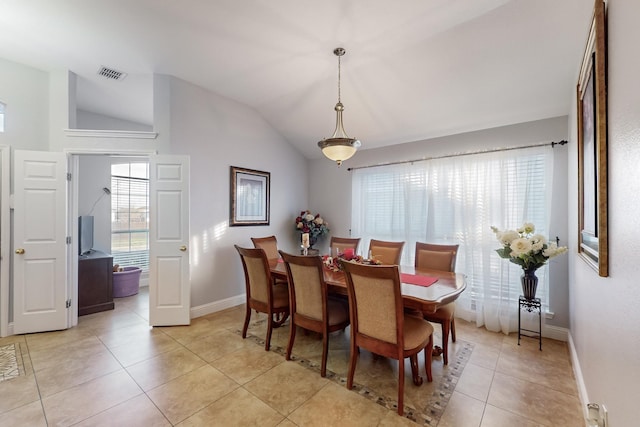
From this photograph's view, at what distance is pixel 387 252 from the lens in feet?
11.2

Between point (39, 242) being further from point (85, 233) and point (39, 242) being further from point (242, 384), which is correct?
point (242, 384)

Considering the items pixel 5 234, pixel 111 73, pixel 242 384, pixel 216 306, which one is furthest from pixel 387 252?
pixel 5 234

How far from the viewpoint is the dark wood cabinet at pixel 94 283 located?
3.71 meters

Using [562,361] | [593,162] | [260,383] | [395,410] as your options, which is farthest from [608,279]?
[260,383]

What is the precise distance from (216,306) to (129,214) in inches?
107

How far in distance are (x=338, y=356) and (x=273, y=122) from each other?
362 cm

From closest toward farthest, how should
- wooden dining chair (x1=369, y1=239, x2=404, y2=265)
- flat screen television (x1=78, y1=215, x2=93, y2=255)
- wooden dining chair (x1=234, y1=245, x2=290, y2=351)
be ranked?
wooden dining chair (x1=234, y1=245, x2=290, y2=351), wooden dining chair (x1=369, y1=239, x2=404, y2=265), flat screen television (x1=78, y1=215, x2=93, y2=255)

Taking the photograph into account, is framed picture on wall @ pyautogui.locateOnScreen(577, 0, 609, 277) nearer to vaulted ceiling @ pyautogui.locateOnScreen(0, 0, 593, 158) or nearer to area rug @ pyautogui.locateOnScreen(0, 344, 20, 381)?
vaulted ceiling @ pyautogui.locateOnScreen(0, 0, 593, 158)

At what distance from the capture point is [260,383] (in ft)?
7.17

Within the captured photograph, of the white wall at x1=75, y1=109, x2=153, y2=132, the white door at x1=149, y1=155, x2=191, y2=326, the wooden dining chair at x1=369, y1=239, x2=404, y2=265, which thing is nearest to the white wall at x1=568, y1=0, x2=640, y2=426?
the wooden dining chair at x1=369, y1=239, x2=404, y2=265

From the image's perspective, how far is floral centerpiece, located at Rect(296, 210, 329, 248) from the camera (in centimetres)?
482

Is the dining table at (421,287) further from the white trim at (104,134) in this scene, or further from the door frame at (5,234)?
the door frame at (5,234)

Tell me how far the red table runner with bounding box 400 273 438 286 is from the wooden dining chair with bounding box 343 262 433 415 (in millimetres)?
339

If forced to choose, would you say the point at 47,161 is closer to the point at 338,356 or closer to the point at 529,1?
the point at 338,356
